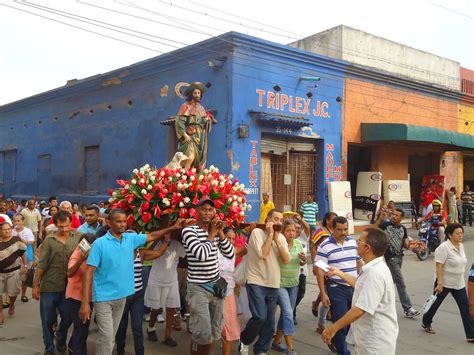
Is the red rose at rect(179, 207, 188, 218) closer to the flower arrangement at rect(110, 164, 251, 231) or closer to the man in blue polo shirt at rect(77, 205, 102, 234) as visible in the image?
the flower arrangement at rect(110, 164, 251, 231)

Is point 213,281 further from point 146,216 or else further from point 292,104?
point 292,104

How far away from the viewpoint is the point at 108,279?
4.17m

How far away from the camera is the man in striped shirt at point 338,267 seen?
4.84 meters

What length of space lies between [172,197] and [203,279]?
105cm

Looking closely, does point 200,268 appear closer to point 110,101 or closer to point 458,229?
point 458,229

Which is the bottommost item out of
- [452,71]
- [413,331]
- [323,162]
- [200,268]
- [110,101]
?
[413,331]

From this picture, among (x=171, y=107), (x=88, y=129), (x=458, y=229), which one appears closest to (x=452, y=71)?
(x=171, y=107)

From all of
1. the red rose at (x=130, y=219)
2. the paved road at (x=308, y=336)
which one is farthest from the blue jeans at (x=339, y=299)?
the red rose at (x=130, y=219)

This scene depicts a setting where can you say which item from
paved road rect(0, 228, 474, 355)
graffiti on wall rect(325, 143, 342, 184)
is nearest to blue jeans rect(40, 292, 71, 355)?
paved road rect(0, 228, 474, 355)

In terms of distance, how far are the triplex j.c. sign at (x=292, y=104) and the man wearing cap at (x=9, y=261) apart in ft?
27.4

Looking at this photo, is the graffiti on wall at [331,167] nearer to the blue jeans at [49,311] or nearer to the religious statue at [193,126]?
the religious statue at [193,126]

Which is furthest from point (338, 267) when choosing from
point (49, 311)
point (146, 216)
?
point (49, 311)

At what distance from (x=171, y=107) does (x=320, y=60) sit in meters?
5.05

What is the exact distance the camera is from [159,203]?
5.05m
